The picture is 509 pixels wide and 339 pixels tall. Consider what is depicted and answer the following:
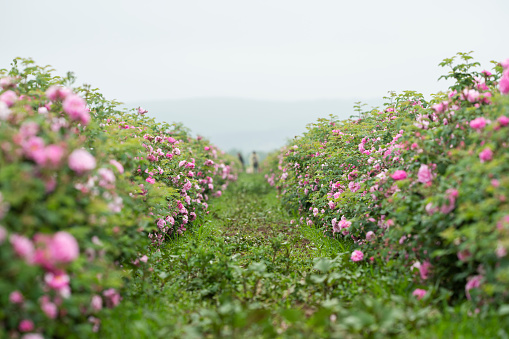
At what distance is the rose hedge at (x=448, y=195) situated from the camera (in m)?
2.39

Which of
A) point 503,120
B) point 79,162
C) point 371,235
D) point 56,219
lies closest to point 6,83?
point 79,162

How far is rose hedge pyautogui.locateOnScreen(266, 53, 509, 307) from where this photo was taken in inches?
94.1

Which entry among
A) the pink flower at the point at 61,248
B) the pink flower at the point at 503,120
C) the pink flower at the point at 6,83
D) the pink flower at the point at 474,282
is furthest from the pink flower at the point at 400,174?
the pink flower at the point at 6,83

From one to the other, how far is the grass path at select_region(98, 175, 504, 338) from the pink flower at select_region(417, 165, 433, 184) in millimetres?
828

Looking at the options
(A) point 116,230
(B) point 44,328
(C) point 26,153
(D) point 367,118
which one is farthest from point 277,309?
(D) point 367,118

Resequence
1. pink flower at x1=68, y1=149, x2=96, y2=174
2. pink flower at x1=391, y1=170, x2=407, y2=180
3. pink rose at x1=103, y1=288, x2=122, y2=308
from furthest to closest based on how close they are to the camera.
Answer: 1. pink flower at x1=391, y1=170, x2=407, y2=180
2. pink rose at x1=103, y1=288, x2=122, y2=308
3. pink flower at x1=68, y1=149, x2=96, y2=174

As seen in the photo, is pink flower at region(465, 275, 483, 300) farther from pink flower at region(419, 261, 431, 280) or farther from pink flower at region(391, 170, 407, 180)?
Result: pink flower at region(391, 170, 407, 180)

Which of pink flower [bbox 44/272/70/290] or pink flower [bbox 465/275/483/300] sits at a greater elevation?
pink flower [bbox 44/272/70/290]

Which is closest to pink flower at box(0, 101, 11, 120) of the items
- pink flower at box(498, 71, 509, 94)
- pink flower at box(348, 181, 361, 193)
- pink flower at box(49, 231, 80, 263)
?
pink flower at box(49, 231, 80, 263)

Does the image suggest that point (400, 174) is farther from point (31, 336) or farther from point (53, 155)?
point (31, 336)

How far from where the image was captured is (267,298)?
134 inches

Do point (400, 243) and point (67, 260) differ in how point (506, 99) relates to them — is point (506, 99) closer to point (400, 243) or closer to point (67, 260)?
point (400, 243)

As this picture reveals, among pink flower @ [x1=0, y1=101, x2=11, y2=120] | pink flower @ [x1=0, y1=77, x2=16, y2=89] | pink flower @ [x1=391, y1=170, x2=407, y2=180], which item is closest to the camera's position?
pink flower @ [x1=0, y1=101, x2=11, y2=120]

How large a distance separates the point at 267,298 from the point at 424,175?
1720 mm
